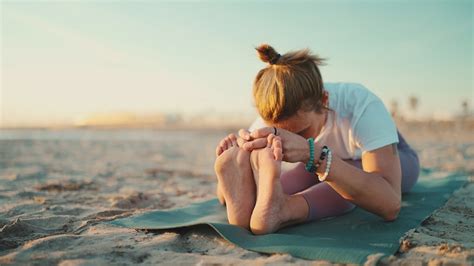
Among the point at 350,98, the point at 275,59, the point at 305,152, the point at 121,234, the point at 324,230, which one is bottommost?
the point at 324,230

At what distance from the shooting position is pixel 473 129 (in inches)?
658

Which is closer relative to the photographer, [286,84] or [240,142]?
[286,84]

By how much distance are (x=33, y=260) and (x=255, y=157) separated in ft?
3.63

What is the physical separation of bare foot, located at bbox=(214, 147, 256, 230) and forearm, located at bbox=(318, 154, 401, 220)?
15.4 inches

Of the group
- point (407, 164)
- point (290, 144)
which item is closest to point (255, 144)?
point (290, 144)

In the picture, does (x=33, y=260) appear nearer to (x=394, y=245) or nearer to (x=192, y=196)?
(x=394, y=245)

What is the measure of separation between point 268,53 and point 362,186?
0.85 metres

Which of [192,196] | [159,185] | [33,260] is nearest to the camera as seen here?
[33,260]

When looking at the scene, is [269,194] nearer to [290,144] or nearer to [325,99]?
[290,144]

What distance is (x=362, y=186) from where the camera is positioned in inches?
74.4

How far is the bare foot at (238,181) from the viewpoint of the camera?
199 centimetres

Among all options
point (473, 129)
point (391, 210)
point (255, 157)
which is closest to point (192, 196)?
point (255, 157)

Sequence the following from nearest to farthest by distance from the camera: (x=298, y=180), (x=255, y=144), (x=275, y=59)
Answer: (x=255, y=144) < (x=275, y=59) < (x=298, y=180)

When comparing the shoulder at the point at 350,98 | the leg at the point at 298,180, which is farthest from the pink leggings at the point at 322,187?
the shoulder at the point at 350,98
